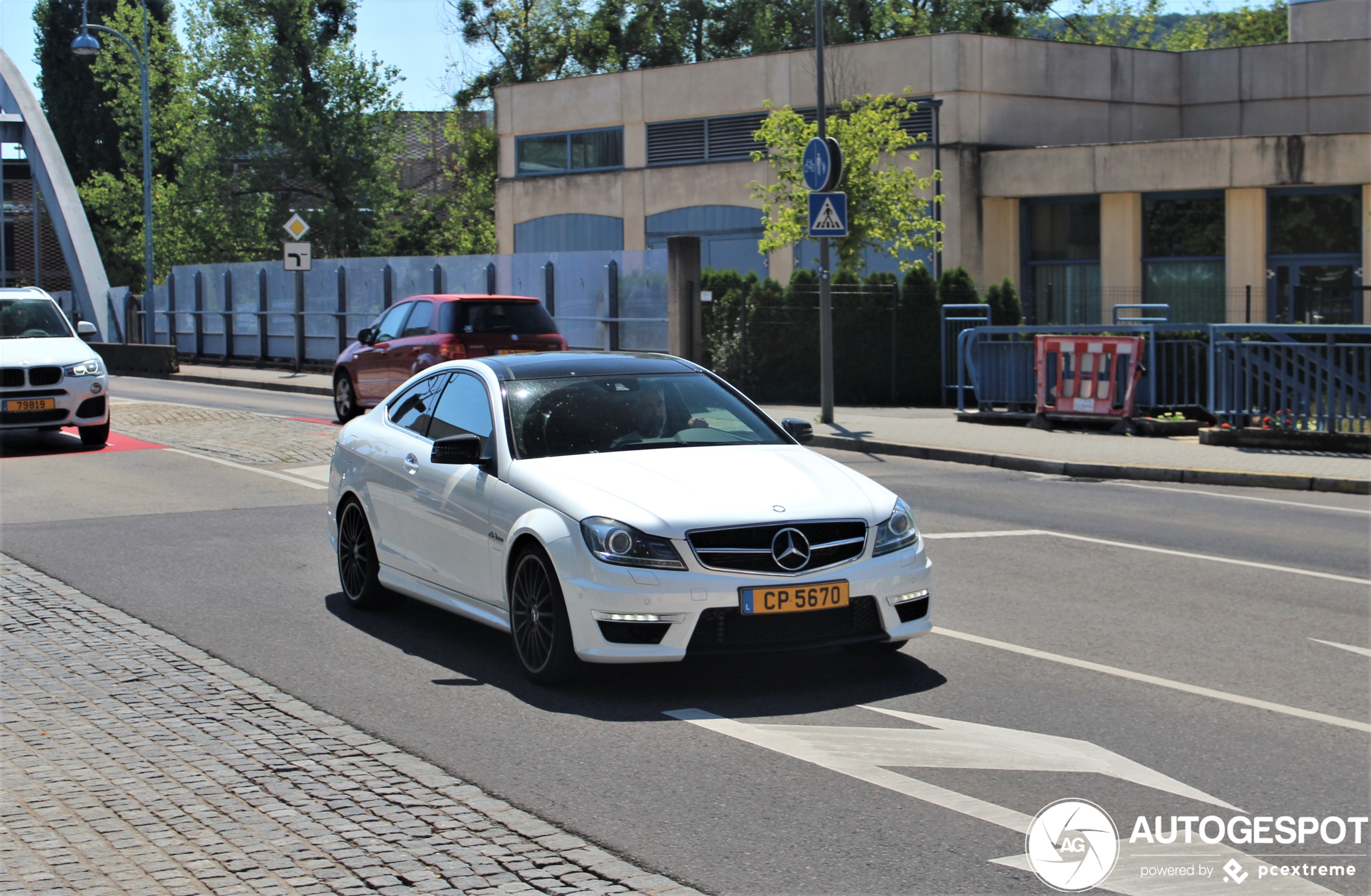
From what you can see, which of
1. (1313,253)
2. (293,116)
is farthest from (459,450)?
(293,116)

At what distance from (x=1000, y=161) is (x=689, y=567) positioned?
31161mm

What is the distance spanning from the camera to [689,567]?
648 cm

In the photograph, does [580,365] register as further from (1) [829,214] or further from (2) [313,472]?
(1) [829,214]

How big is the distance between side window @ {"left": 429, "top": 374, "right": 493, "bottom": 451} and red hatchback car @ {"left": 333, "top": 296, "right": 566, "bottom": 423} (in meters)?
11.5

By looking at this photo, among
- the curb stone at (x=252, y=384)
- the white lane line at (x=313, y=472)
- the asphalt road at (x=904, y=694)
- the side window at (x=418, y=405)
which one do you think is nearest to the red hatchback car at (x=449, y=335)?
the white lane line at (x=313, y=472)

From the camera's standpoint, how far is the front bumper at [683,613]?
21.2 ft

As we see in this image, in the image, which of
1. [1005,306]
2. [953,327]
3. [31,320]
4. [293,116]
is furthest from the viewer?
[293,116]

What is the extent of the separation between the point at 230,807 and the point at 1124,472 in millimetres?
12489

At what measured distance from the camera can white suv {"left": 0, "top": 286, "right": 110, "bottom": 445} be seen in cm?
1714

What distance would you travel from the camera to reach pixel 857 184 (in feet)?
86.5

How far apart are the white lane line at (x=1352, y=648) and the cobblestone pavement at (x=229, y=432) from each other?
11.0 meters

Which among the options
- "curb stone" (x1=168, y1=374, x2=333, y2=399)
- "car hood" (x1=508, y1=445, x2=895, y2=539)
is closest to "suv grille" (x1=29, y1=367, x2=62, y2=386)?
"curb stone" (x1=168, y1=374, x2=333, y2=399)

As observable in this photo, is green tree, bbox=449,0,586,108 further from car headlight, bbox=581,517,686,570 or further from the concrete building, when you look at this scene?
car headlight, bbox=581,517,686,570

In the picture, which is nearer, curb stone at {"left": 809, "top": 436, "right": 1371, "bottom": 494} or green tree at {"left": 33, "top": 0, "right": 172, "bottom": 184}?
curb stone at {"left": 809, "top": 436, "right": 1371, "bottom": 494}
